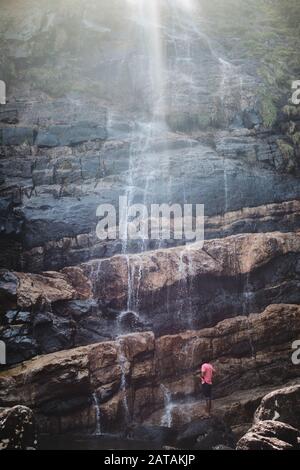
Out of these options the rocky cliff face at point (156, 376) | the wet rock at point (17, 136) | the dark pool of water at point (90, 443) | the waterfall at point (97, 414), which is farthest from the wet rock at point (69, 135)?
the dark pool of water at point (90, 443)

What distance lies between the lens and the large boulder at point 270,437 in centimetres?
1043

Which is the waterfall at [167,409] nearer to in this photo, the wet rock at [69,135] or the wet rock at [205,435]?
the wet rock at [205,435]

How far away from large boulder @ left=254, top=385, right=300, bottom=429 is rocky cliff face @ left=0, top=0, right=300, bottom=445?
1214 millimetres

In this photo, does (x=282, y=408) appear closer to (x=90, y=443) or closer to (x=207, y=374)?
(x=207, y=374)

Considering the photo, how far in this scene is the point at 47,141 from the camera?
18.4m

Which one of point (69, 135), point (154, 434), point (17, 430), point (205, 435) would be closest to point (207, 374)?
point (205, 435)

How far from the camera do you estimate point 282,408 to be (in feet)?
39.4

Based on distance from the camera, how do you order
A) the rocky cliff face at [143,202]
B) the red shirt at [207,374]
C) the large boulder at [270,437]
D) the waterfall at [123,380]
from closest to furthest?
1. the large boulder at [270,437]
2. the red shirt at [207,374]
3. the waterfall at [123,380]
4. the rocky cliff face at [143,202]

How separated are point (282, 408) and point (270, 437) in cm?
148

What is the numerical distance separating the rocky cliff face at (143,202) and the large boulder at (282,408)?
121 cm

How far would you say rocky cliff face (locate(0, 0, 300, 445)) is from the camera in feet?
45.7

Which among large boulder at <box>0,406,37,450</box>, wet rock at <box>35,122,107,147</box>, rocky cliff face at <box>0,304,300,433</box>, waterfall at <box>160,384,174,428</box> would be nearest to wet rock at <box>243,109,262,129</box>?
wet rock at <box>35,122,107,147</box>
